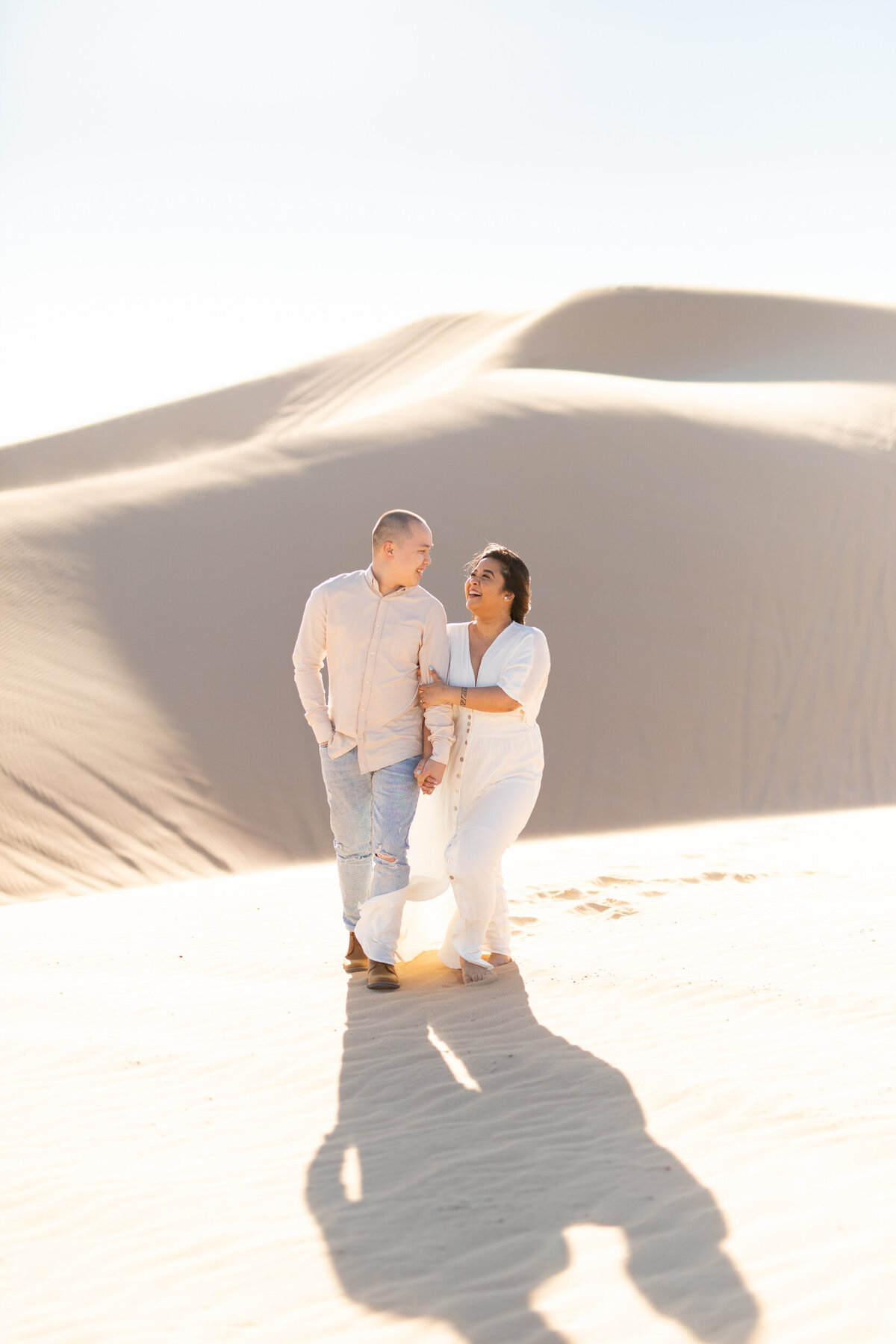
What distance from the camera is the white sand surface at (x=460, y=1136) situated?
9.03 ft

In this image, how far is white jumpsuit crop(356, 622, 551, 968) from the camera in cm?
521

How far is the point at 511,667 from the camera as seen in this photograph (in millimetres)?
5191

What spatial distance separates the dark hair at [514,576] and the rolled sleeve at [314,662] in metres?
0.72

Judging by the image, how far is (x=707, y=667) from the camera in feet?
47.5

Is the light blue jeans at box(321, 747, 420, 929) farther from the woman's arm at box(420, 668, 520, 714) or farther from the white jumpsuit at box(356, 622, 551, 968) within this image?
the woman's arm at box(420, 668, 520, 714)

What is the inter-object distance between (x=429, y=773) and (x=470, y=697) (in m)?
0.39

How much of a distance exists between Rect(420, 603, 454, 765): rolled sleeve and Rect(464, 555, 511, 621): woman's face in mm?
185

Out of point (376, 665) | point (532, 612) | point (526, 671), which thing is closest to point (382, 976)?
point (376, 665)

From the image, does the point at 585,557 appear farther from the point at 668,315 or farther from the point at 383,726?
the point at 668,315

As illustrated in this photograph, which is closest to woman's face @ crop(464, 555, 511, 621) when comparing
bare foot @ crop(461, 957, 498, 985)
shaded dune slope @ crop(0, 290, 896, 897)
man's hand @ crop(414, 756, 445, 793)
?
man's hand @ crop(414, 756, 445, 793)

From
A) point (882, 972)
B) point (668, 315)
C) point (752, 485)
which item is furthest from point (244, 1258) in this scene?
point (668, 315)

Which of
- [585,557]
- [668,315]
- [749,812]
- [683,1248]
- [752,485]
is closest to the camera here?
[683,1248]

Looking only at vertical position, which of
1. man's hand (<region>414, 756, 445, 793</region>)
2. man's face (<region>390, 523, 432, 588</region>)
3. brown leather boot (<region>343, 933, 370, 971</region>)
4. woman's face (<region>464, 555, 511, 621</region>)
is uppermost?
man's face (<region>390, 523, 432, 588</region>)

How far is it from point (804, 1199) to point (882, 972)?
243 centimetres
